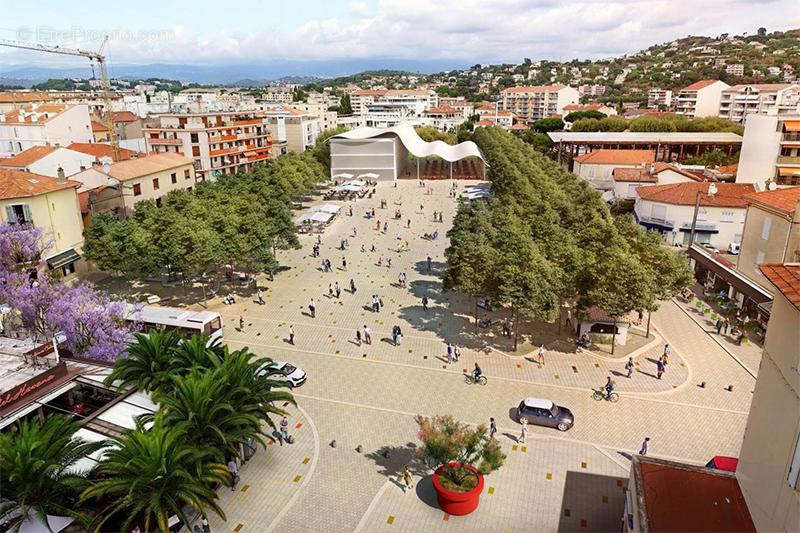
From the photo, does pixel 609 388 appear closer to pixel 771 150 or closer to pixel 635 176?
pixel 635 176

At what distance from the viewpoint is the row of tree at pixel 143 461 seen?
12.5 m

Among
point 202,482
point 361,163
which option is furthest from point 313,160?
point 202,482

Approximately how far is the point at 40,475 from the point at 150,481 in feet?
8.68

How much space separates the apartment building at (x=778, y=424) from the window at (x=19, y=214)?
39.5 m

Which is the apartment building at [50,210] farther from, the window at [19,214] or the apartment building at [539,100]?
the apartment building at [539,100]

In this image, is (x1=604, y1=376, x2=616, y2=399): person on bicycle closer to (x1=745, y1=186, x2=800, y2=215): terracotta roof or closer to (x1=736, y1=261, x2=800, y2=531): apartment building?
(x1=736, y1=261, x2=800, y2=531): apartment building

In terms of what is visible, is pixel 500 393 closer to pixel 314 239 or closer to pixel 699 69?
pixel 314 239

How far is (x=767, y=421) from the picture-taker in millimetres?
10680

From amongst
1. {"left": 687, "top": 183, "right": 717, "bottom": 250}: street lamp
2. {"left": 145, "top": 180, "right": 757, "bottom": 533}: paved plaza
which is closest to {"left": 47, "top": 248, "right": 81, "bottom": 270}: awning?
{"left": 145, "top": 180, "right": 757, "bottom": 533}: paved plaza

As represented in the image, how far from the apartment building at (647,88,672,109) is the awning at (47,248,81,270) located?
157386 millimetres

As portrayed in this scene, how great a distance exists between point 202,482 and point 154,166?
4136cm

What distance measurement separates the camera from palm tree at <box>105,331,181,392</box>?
58.0ft

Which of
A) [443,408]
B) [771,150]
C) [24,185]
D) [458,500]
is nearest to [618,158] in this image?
[771,150]

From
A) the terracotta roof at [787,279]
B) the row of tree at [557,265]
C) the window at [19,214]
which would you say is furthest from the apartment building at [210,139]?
the terracotta roof at [787,279]
